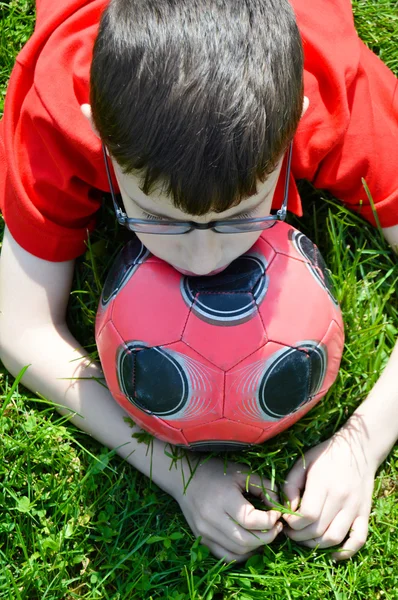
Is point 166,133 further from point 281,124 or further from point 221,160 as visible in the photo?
point 281,124

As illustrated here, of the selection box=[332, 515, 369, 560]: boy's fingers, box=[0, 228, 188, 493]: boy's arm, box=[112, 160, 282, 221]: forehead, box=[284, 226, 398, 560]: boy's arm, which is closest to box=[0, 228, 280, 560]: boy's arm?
box=[0, 228, 188, 493]: boy's arm

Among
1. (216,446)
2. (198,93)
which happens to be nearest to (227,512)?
(216,446)

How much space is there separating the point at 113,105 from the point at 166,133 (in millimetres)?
166

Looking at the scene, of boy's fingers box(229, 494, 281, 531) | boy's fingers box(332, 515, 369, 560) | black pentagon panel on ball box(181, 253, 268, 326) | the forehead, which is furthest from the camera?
boy's fingers box(332, 515, 369, 560)

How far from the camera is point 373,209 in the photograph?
2633mm

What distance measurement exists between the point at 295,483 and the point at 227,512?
0.87 feet

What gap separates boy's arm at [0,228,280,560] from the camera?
2.57m

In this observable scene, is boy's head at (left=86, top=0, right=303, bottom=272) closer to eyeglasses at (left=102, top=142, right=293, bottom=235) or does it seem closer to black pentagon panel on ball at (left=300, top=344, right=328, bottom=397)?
eyeglasses at (left=102, top=142, right=293, bottom=235)

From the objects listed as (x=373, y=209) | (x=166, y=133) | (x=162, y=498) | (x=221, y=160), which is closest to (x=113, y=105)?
(x=166, y=133)

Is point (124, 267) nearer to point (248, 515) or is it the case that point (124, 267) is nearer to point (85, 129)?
point (85, 129)

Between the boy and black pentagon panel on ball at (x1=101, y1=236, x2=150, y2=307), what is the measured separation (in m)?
0.13

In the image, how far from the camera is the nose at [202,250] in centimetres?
201

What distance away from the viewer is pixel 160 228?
6.72ft

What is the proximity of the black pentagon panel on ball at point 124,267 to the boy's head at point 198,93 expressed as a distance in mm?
443
